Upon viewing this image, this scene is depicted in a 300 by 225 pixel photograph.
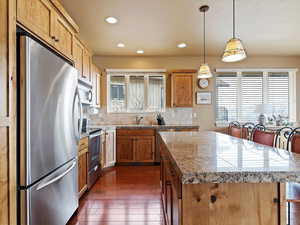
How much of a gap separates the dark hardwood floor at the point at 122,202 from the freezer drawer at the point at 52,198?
293 millimetres

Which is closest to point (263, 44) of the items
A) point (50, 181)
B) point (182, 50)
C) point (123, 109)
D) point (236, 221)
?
point (182, 50)

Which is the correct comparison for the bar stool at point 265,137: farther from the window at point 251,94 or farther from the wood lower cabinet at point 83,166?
the window at point 251,94

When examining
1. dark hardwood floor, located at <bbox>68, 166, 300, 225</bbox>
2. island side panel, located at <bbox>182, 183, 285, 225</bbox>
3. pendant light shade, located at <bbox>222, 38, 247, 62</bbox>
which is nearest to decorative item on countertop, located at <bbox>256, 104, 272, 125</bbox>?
dark hardwood floor, located at <bbox>68, 166, 300, 225</bbox>

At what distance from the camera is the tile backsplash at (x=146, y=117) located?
506cm

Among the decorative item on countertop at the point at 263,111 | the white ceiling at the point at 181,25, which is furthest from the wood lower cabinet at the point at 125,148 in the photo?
the decorative item on countertop at the point at 263,111

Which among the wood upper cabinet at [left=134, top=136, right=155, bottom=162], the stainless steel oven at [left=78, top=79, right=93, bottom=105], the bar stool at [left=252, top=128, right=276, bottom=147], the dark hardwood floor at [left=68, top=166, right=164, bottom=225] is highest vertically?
the stainless steel oven at [left=78, top=79, right=93, bottom=105]

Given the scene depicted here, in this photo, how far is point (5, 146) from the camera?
1187 mm

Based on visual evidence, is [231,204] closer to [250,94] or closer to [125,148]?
[125,148]

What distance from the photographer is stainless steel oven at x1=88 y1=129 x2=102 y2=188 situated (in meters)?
3.00

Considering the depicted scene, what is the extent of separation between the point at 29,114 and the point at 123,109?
3778mm

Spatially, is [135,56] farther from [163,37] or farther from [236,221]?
[236,221]

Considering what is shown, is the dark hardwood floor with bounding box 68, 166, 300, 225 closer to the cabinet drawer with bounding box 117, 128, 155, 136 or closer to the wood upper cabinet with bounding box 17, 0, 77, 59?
the cabinet drawer with bounding box 117, 128, 155, 136

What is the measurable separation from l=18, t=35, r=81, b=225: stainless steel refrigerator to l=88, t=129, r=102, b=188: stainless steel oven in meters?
0.89

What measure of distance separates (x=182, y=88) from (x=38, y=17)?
12.0 feet
